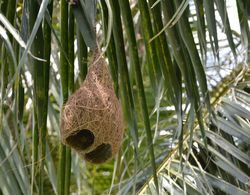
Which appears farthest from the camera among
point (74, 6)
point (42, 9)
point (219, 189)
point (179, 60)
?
point (219, 189)

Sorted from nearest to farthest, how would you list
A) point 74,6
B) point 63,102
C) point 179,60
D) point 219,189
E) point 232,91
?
point 74,6, point 179,60, point 63,102, point 219,189, point 232,91

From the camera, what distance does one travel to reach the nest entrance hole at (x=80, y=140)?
1.11 metres

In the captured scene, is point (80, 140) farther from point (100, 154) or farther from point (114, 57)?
point (114, 57)

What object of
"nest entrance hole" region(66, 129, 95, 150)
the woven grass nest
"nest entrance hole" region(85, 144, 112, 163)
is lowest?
"nest entrance hole" region(85, 144, 112, 163)

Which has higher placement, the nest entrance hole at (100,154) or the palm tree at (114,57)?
the palm tree at (114,57)

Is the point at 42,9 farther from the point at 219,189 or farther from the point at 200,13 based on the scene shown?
the point at 219,189

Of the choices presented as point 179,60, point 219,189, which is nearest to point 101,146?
point 179,60

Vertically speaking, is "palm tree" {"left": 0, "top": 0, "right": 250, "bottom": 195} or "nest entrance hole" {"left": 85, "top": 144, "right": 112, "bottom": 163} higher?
"palm tree" {"left": 0, "top": 0, "right": 250, "bottom": 195}

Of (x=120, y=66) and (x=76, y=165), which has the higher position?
(x=120, y=66)

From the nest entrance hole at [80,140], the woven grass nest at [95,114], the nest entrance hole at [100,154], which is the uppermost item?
the woven grass nest at [95,114]

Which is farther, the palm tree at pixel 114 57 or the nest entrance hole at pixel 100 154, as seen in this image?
the nest entrance hole at pixel 100 154

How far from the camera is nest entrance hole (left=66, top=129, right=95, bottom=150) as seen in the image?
1108 millimetres

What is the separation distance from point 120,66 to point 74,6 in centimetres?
15

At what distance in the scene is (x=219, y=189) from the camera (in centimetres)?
155
